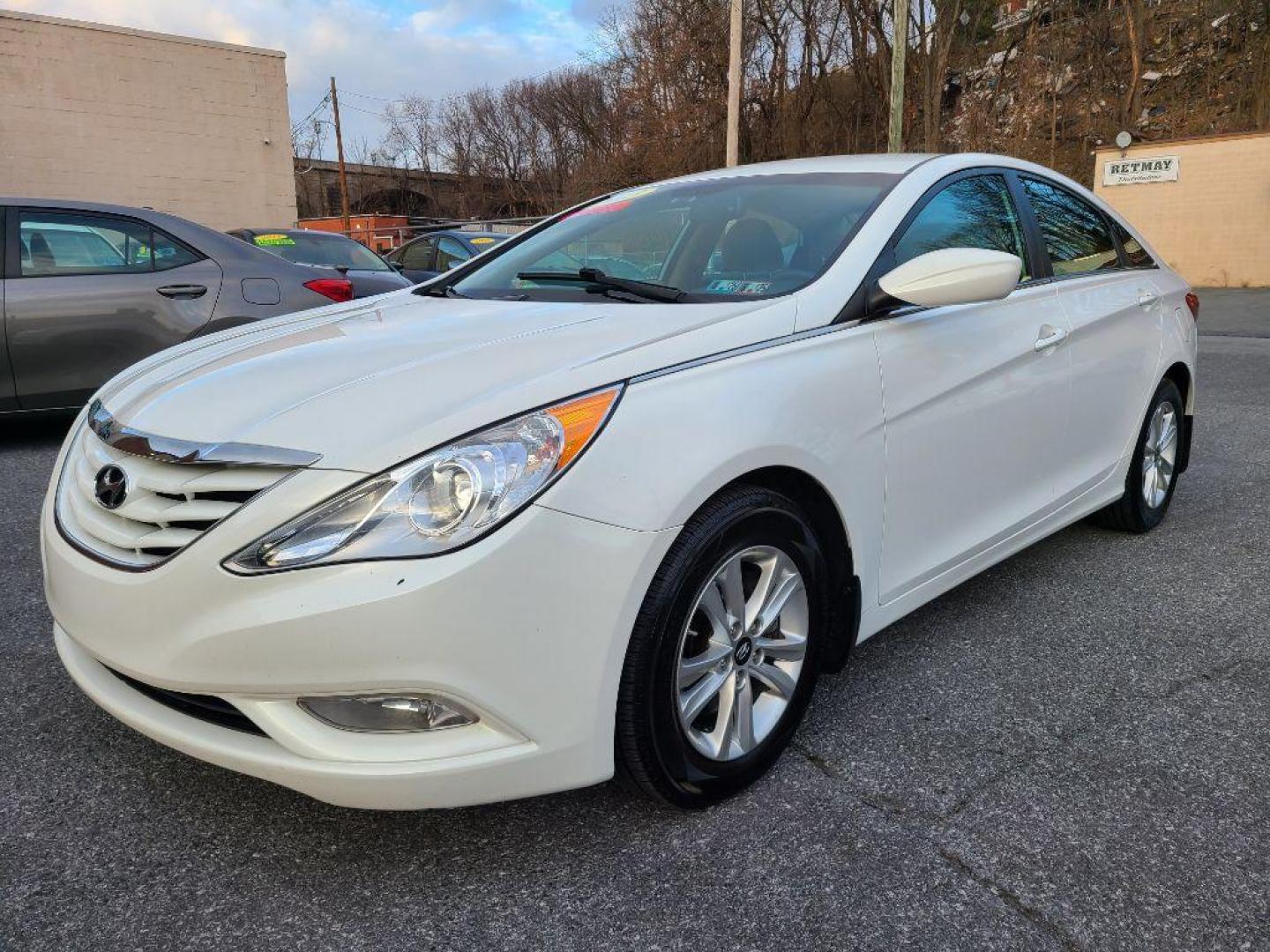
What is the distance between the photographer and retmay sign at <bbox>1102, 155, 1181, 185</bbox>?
66.9ft

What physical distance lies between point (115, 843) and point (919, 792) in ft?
5.73

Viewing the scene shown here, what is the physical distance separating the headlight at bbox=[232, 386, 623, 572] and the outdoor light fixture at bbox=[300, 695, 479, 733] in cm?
27

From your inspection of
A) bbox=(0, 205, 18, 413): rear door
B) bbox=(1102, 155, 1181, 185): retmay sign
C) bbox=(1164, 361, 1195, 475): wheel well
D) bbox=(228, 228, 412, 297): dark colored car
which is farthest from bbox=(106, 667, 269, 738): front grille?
bbox=(1102, 155, 1181, 185): retmay sign

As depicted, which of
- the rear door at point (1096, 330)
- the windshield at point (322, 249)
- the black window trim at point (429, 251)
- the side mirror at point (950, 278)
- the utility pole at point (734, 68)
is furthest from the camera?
the utility pole at point (734, 68)

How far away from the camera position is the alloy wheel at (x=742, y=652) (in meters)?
2.05

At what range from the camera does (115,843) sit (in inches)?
79.0

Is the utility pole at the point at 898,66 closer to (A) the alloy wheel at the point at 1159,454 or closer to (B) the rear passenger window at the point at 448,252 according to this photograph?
(B) the rear passenger window at the point at 448,252

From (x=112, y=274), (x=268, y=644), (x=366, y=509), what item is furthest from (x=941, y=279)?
(x=112, y=274)

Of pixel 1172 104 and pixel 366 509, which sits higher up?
pixel 1172 104

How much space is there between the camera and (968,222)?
304 centimetres

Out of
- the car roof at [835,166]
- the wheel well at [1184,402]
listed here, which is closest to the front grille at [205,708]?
the car roof at [835,166]

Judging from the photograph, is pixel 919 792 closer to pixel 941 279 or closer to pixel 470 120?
pixel 941 279

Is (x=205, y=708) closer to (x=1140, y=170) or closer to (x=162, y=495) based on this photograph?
(x=162, y=495)

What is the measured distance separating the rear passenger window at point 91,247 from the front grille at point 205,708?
436cm
